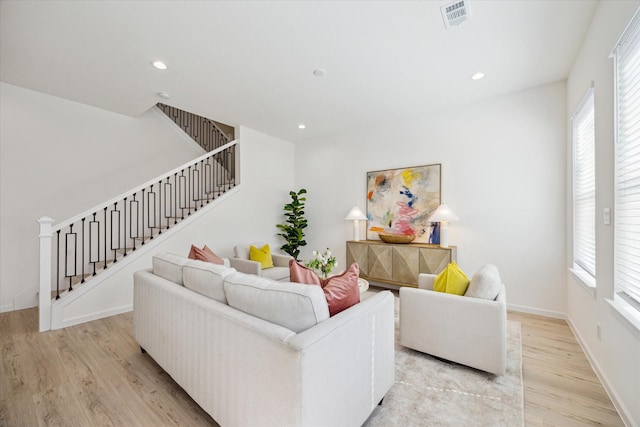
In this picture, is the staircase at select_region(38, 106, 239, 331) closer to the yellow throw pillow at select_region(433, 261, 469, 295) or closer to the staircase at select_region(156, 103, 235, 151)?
the staircase at select_region(156, 103, 235, 151)

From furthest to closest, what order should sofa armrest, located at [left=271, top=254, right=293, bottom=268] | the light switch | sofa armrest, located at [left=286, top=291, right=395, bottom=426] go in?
sofa armrest, located at [left=271, top=254, right=293, bottom=268] < the light switch < sofa armrest, located at [left=286, top=291, right=395, bottom=426]

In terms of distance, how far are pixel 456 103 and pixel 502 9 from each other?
1.88m

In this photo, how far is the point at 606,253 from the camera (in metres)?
1.97

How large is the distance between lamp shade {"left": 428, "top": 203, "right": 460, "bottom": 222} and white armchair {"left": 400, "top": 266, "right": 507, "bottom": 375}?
1.68m

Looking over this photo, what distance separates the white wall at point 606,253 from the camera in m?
1.61

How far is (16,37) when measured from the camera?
2.55 meters

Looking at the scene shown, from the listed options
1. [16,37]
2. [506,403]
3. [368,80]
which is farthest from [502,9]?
[16,37]

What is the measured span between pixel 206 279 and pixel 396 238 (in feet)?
10.3

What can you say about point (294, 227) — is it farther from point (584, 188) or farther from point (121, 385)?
point (584, 188)

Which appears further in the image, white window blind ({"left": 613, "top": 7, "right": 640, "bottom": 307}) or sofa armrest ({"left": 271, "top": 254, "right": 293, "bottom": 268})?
sofa armrest ({"left": 271, "top": 254, "right": 293, "bottom": 268})

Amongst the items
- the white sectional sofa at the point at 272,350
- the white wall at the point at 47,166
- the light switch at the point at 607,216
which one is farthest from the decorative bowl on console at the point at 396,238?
the white wall at the point at 47,166

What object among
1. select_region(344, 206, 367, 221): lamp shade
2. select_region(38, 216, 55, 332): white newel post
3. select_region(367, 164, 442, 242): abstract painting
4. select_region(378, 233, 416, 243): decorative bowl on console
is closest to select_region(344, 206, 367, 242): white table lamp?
select_region(344, 206, 367, 221): lamp shade

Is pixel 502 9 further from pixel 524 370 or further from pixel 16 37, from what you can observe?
pixel 16 37

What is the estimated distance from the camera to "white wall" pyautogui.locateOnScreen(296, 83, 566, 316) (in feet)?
11.0
